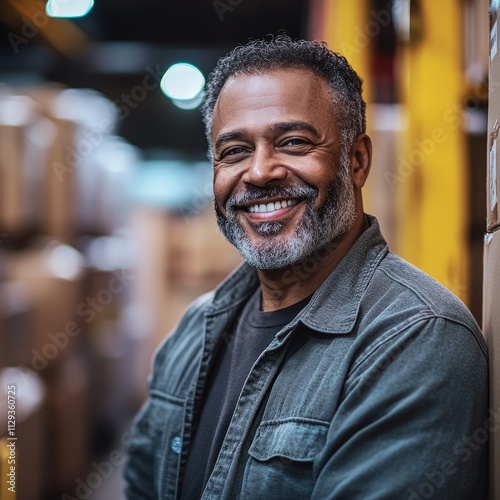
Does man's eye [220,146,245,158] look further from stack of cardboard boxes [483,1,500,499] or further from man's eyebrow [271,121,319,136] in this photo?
stack of cardboard boxes [483,1,500,499]

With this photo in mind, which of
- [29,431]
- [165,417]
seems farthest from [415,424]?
[29,431]

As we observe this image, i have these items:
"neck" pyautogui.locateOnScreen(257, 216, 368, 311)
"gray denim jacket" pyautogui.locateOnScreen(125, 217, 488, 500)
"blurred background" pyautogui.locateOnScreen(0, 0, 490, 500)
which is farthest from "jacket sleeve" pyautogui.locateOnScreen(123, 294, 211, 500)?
"blurred background" pyautogui.locateOnScreen(0, 0, 490, 500)

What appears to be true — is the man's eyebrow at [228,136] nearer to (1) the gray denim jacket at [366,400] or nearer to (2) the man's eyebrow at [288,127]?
(2) the man's eyebrow at [288,127]

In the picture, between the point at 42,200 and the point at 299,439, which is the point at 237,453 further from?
the point at 42,200

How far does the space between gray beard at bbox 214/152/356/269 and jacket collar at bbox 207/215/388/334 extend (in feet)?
0.27

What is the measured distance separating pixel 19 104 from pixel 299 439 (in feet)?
10.4

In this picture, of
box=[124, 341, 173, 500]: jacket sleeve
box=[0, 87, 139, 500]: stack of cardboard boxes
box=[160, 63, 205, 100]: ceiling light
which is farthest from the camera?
box=[160, 63, 205, 100]: ceiling light

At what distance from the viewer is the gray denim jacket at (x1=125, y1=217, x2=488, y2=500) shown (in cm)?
142

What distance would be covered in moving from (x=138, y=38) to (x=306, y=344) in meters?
5.56

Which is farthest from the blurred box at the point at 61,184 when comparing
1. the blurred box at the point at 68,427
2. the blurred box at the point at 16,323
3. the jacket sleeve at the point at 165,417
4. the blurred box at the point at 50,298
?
the jacket sleeve at the point at 165,417

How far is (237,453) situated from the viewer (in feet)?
5.66

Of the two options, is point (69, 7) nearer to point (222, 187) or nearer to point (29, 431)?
point (29, 431)

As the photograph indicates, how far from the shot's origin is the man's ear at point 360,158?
79.3 inches

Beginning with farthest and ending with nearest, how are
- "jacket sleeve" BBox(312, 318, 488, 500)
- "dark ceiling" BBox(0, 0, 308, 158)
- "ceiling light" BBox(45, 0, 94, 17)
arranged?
1. "dark ceiling" BBox(0, 0, 308, 158)
2. "ceiling light" BBox(45, 0, 94, 17)
3. "jacket sleeve" BBox(312, 318, 488, 500)
